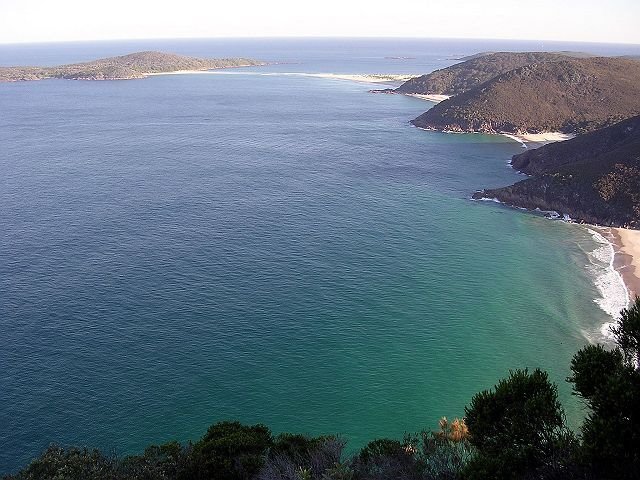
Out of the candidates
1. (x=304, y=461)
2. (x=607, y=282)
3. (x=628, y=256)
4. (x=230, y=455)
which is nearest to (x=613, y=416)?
(x=304, y=461)

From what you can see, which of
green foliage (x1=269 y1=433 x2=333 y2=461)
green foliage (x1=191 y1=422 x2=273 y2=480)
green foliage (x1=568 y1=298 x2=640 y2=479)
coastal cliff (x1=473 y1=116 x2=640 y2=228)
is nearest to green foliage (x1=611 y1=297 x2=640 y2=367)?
green foliage (x1=568 y1=298 x2=640 y2=479)

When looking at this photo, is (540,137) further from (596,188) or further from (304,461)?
(304,461)

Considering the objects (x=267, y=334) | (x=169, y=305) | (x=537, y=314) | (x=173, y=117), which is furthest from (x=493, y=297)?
(x=173, y=117)

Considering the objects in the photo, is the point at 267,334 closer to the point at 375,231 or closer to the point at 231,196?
the point at 375,231

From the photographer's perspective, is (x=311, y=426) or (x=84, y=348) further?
(x=84, y=348)

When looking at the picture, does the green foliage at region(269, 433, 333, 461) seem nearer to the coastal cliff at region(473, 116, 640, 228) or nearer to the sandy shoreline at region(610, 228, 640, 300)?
the sandy shoreline at region(610, 228, 640, 300)

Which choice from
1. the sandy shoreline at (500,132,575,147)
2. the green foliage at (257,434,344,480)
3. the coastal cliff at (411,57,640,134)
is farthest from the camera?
the coastal cliff at (411,57,640,134)
